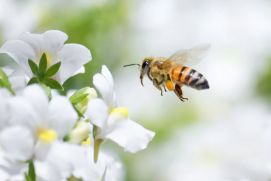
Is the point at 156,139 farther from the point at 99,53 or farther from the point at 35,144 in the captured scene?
the point at 35,144

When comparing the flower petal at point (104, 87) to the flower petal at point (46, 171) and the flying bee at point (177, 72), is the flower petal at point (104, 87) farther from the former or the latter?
the flying bee at point (177, 72)

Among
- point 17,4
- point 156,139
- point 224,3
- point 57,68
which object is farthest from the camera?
point 224,3

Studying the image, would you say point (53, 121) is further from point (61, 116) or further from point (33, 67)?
point (33, 67)

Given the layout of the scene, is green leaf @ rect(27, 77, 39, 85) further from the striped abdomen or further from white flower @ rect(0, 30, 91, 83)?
the striped abdomen

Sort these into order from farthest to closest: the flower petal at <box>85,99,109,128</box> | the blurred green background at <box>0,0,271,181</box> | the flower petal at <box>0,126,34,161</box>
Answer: the blurred green background at <box>0,0,271,181</box>
the flower petal at <box>85,99,109,128</box>
the flower petal at <box>0,126,34,161</box>

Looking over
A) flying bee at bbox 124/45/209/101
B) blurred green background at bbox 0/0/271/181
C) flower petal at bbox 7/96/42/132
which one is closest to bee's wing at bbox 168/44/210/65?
flying bee at bbox 124/45/209/101

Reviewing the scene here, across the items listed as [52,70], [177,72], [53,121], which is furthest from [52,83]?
[177,72]

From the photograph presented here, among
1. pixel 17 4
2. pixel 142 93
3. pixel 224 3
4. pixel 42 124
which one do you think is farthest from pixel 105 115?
pixel 224 3
